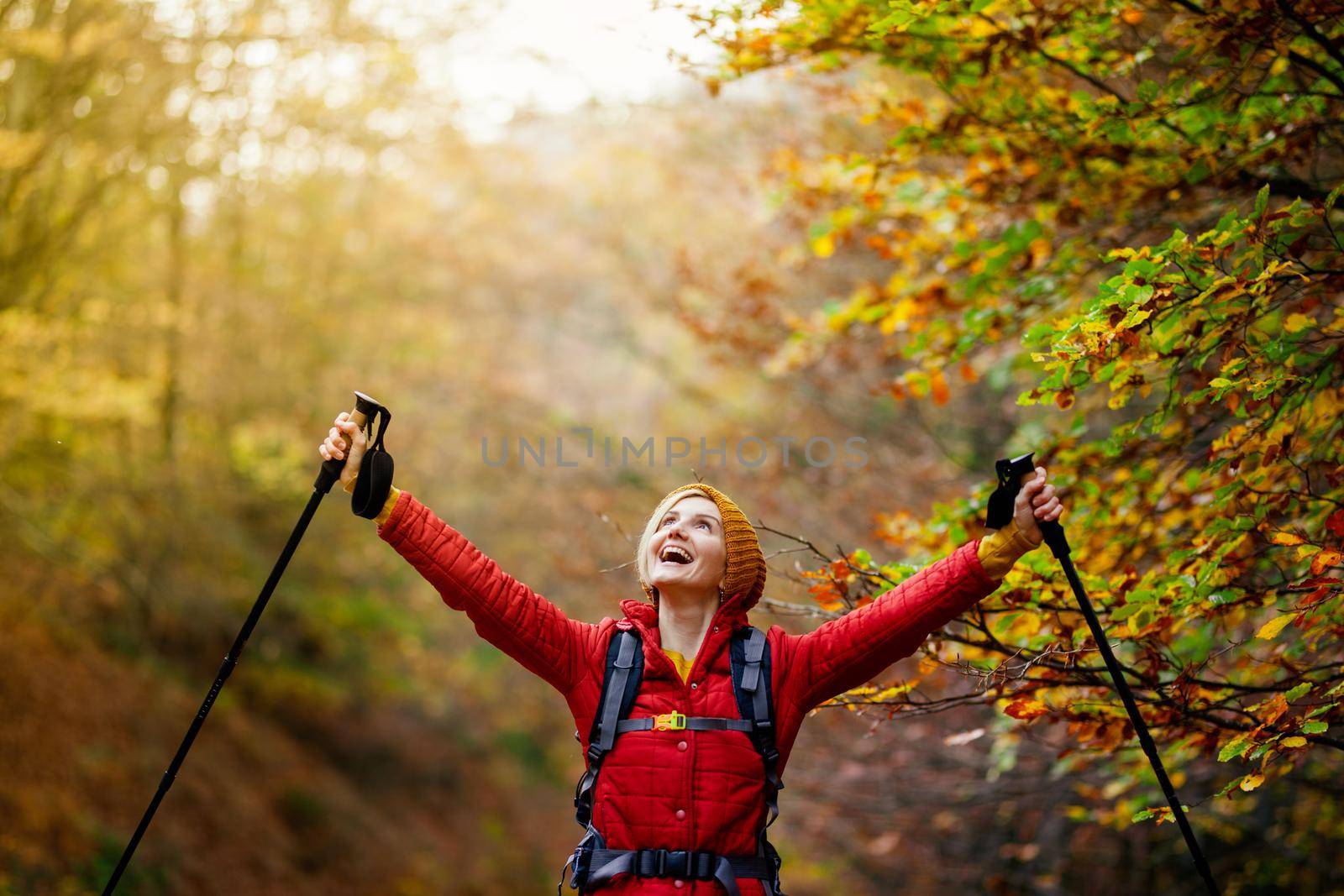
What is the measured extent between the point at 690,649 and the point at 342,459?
3.60ft

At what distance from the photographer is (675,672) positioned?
2.83 m

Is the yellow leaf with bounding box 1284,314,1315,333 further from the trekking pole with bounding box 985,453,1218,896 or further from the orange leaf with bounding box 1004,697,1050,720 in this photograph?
the orange leaf with bounding box 1004,697,1050,720

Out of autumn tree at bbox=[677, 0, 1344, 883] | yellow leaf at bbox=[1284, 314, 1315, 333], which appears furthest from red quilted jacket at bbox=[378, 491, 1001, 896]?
yellow leaf at bbox=[1284, 314, 1315, 333]

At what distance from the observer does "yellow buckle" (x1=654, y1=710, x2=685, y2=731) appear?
2.73m

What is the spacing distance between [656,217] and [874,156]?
8244 millimetres

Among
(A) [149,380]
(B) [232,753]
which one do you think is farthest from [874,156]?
(B) [232,753]

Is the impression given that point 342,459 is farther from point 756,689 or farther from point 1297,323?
point 1297,323

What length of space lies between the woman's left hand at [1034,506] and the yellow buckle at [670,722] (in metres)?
0.99

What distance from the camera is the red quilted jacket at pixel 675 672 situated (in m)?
2.66

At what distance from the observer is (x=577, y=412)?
1402 centimetres

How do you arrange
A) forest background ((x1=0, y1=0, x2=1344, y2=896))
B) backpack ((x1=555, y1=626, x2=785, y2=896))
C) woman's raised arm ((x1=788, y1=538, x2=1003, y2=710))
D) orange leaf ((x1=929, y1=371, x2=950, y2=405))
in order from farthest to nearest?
1. orange leaf ((x1=929, y1=371, x2=950, y2=405))
2. forest background ((x1=0, y1=0, x2=1344, y2=896))
3. woman's raised arm ((x1=788, y1=538, x2=1003, y2=710))
4. backpack ((x1=555, y1=626, x2=785, y2=896))

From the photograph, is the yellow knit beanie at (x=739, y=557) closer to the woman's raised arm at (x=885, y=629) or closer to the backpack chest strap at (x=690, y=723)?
the woman's raised arm at (x=885, y=629)

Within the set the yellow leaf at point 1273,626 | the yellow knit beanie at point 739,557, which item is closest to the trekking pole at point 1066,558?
the yellow leaf at point 1273,626

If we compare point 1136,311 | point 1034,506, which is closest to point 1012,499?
point 1034,506
